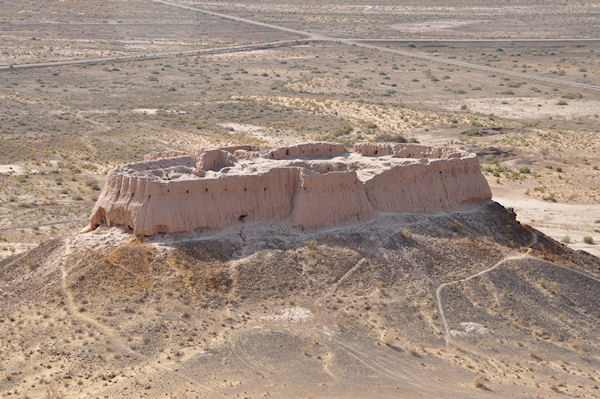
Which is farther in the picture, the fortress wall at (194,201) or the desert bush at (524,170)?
the desert bush at (524,170)

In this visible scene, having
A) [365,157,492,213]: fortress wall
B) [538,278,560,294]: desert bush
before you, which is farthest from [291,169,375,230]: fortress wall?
[538,278,560,294]: desert bush

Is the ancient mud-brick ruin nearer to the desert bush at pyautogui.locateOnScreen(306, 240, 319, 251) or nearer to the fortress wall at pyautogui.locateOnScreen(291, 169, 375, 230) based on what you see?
the fortress wall at pyautogui.locateOnScreen(291, 169, 375, 230)

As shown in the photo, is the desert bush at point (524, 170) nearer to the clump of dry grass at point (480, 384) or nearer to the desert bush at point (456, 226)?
the desert bush at point (456, 226)

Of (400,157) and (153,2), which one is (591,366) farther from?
(153,2)

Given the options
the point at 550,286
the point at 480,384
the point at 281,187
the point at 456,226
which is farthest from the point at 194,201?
the point at 550,286

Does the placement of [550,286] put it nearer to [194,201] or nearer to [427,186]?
[427,186]

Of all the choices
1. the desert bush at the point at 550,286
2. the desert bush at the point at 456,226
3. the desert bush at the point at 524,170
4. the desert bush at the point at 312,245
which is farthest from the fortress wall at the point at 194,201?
the desert bush at the point at 524,170
